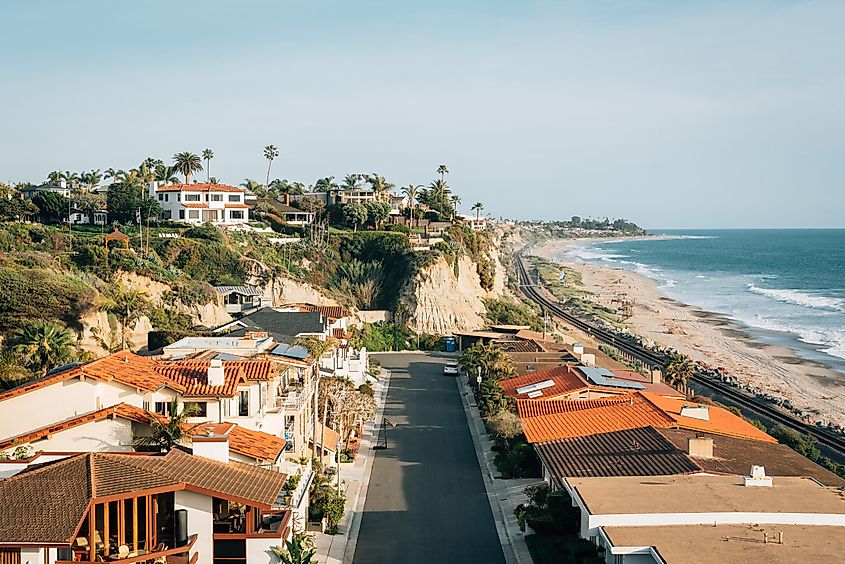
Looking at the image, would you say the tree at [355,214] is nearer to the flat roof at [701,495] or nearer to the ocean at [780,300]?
the ocean at [780,300]

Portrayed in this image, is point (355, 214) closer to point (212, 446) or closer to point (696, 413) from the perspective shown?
point (696, 413)

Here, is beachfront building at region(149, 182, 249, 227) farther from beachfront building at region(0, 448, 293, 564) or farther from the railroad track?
beachfront building at region(0, 448, 293, 564)

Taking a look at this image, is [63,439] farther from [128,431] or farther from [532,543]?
[532,543]

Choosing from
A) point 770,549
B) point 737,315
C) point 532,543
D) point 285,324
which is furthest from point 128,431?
point 737,315

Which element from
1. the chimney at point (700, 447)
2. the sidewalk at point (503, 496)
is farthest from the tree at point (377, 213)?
the chimney at point (700, 447)

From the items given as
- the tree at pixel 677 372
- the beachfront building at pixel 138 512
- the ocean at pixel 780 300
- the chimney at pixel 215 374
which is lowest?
the ocean at pixel 780 300

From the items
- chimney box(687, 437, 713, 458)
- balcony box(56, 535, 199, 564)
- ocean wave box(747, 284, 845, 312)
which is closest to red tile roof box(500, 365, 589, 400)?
chimney box(687, 437, 713, 458)

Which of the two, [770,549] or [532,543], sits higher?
[770,549]
